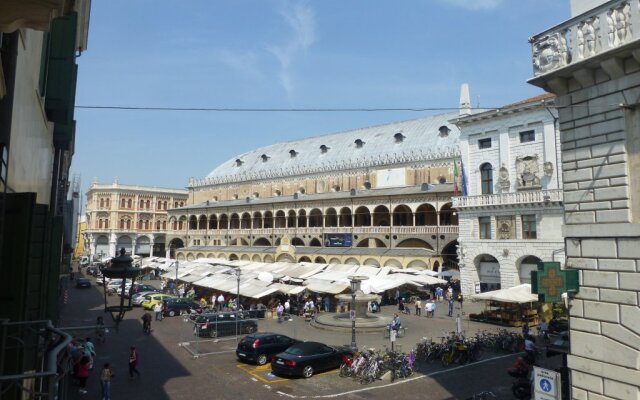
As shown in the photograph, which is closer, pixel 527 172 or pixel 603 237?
pixel 603 237

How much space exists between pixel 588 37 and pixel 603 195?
3.29 meters

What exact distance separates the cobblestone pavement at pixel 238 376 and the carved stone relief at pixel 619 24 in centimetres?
1097

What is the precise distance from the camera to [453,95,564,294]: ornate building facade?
33.9 meters

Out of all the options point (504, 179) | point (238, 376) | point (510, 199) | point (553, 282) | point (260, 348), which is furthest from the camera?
point (504, 179)

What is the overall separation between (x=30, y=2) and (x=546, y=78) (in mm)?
10378

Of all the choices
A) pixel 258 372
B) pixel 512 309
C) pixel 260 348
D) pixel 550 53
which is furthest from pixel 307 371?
pixel 512 309

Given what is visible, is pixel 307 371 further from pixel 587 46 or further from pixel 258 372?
pixel 587 46

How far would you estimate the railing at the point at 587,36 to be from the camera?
30.3 ft

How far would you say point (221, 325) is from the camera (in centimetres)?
2545

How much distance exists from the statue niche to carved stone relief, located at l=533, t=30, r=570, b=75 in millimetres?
25829

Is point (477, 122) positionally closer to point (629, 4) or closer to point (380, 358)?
point (380, 358)

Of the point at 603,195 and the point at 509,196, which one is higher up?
the point at 509,196

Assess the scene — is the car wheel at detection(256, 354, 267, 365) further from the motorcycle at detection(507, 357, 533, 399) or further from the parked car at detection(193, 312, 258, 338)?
the motorcycle at detection(507, 357, 533, 399)

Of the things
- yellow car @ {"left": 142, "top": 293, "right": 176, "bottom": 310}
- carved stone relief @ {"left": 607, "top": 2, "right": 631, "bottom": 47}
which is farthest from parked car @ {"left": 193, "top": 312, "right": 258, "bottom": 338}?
carved stone relief @ {"left": 607, "top": 2, "right": 631, "bottom": 47}
